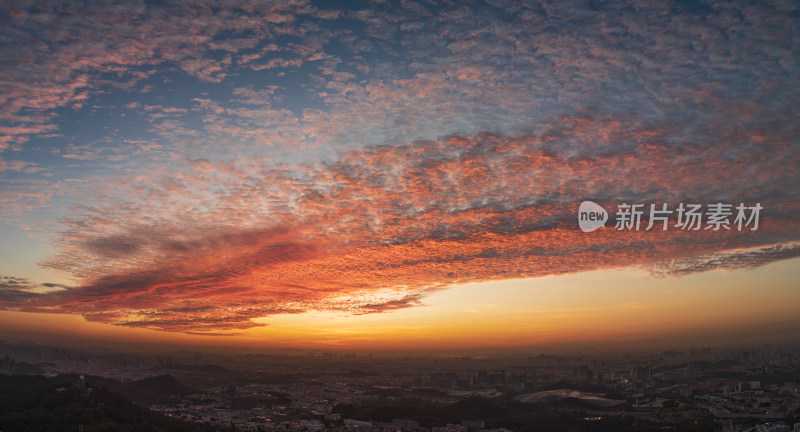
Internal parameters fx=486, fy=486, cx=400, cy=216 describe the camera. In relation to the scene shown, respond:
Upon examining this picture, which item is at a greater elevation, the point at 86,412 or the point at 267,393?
the point at 86,412

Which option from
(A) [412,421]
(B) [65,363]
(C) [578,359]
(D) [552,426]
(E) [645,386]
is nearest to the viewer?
(D) [552,426]

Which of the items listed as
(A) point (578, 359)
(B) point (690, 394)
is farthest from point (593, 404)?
(A) point (578, 359)

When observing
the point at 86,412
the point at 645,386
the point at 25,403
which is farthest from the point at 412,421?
the point at 645,386

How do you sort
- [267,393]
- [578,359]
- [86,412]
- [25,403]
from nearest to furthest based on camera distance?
[86,412] → [25,403] → [267,393] → [578,359]

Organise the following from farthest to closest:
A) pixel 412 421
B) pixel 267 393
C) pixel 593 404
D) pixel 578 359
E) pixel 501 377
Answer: pixel 578 359 < pixel 501 377 < pixel 267 393 < pixel 593 404 < pixel 412 421

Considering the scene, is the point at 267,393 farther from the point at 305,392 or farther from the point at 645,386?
the point at 645,386

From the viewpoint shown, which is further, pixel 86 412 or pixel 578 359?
pixel 578 359

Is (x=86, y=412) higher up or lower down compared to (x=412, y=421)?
higher up

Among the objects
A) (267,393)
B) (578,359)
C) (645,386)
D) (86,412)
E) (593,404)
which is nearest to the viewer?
(86,412)

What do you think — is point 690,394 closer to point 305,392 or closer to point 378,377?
point 305,392
